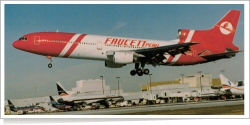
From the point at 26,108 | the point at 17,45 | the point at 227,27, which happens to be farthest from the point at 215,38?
the point at 26,108

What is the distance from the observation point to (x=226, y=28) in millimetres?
29469

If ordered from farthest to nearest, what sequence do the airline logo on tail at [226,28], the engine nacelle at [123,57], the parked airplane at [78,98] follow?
1. the parked airplane at [78,98]
2. the airline logo on tail at [226,28]
3. the engine nacelle at [123,57]

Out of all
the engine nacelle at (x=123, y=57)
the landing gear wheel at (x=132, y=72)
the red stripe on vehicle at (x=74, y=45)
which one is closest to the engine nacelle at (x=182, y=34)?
the landing gear wheel at (x=132, y=72)

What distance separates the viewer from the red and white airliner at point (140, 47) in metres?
25.2

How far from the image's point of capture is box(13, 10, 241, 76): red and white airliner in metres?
Answer: 25.2

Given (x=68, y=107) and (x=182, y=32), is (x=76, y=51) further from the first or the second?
(x=68, y=107)

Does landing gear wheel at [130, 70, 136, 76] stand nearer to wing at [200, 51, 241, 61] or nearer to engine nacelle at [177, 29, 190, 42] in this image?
engine nacelle at [177, 29, 190, 42]

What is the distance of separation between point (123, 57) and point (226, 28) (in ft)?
32.8

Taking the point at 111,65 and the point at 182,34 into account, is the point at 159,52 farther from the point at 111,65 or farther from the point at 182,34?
the point at 111,65

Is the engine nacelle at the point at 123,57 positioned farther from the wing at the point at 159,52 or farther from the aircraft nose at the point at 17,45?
the aircraft nose at the point at 17,45

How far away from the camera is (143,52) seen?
2636cm

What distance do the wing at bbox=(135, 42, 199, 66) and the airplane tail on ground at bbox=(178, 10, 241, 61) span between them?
81.6 inches

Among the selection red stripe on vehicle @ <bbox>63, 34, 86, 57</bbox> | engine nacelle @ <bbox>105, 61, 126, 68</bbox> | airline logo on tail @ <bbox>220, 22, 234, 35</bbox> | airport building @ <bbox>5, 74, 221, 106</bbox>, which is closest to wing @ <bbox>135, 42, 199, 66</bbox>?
engine nacelle @ <bbox>105, 61, 126, 68</bbox>

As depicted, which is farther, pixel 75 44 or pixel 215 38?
pixel 215 38
